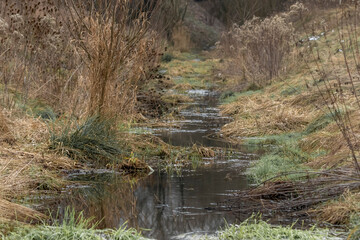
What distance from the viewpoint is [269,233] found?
4336 mm

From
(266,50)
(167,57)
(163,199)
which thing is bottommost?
(167,57)

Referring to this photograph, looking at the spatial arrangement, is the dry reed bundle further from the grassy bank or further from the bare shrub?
the bare shrub

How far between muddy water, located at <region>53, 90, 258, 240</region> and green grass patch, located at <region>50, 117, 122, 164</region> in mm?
392

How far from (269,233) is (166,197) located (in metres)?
1.71

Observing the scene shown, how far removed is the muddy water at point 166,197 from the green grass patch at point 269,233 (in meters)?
0.26

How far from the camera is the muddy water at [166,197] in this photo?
16.0 ft

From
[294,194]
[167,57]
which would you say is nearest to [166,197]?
[294,194]

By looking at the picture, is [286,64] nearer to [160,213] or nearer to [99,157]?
[99,157]

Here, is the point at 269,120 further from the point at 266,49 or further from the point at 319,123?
the point at 266,49

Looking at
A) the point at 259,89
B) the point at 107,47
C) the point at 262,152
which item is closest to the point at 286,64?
the point at 259,89

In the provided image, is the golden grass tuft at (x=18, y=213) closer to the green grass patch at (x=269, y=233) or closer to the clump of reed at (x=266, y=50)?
the green grass patch at (x=269, y=233)

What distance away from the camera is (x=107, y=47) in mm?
7539

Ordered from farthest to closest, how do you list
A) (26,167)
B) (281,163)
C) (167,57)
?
(167,57), (281,163), (26,167)

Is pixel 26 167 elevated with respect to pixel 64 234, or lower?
lower
